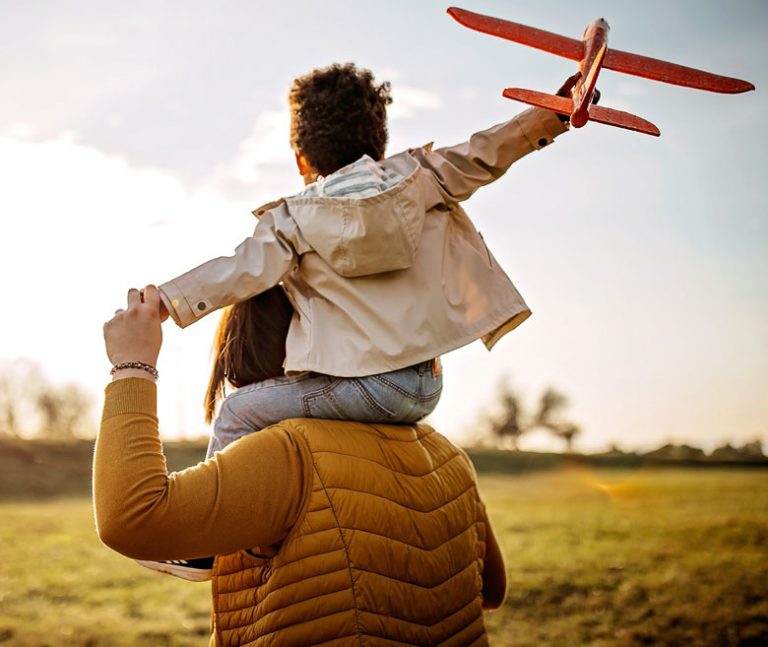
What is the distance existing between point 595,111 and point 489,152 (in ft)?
1.03

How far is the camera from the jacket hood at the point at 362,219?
2.11 m

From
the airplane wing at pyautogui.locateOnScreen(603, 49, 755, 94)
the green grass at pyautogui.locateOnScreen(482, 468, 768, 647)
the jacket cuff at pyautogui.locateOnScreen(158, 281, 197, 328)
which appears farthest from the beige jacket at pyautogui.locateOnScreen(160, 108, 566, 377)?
the green grass at pyautogui.locateOnScreen(482, 468, 768, 647)

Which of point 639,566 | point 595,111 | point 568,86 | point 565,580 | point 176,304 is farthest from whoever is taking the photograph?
point 639,566

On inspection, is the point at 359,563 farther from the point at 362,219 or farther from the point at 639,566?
the point at 639,566

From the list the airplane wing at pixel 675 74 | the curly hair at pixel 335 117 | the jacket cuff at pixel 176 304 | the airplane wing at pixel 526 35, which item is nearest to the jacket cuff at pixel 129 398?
the jacket cuff at pixel 176 304

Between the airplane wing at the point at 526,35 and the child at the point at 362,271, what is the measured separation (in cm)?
19

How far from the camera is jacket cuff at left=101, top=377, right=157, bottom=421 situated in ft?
6.42

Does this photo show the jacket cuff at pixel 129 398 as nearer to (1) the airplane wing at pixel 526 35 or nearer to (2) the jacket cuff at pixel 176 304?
(2) the jacket cuff at pixel 176 304

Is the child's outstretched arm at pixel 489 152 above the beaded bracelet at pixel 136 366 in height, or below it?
above

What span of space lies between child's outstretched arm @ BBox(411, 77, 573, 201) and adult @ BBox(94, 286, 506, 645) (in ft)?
2.42

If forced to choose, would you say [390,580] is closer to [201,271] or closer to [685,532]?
[201,271]

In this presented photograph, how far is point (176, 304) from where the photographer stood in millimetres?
2041

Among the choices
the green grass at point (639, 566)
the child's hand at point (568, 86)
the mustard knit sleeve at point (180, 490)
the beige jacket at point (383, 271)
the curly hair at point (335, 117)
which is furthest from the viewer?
the green grass at point (639, 566)

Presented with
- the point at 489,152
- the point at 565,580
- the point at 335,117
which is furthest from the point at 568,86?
the point at 565,580
